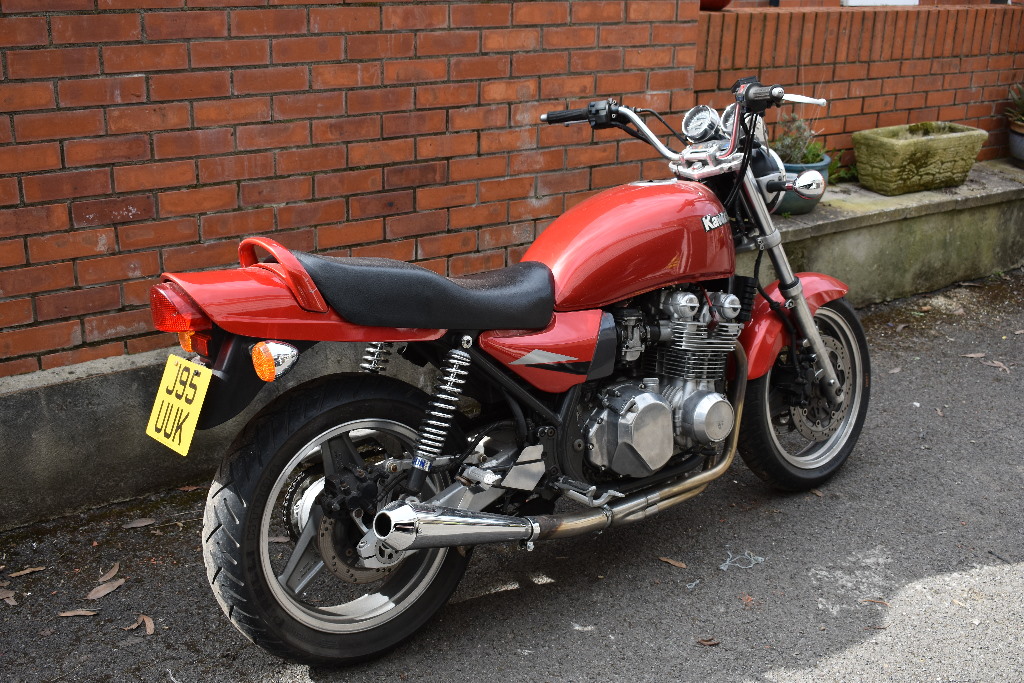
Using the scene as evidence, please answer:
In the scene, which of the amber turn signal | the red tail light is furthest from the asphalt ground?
the red tail light

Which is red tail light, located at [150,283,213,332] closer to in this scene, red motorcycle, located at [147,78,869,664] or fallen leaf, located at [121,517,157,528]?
red motorcycle, located at [147,78,869,664]

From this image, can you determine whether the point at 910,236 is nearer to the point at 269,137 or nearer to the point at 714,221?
the point at 714,221

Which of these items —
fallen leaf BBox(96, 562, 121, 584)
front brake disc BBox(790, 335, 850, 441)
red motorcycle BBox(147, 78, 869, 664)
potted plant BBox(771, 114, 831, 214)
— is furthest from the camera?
potted plant BBox(771, 114, 831, 214)

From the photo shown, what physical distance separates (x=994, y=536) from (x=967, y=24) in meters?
4.16

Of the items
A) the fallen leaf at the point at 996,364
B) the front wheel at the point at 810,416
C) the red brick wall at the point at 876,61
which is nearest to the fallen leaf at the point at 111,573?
the front wheel at the point at 810,416

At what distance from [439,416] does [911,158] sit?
4.30 m

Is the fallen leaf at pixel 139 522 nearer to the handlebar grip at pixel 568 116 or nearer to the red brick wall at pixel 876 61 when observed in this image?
the handlebar grip at pixel 568 116

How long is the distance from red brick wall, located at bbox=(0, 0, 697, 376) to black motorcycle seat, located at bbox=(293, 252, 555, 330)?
1.22 meters

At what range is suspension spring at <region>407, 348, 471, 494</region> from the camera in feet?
9.12

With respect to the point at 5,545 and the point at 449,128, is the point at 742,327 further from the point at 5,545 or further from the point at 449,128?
the point at 5,545

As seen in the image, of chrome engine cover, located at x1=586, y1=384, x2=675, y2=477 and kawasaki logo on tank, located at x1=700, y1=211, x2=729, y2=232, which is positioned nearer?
chrome engine cover, located at x1=586, y1=384, x2=675, y2=477

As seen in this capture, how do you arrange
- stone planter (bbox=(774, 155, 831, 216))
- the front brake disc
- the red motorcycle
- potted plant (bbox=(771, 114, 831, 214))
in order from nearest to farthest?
the red motorcycle
the front brake disc
stone planter (bbox=(774, 155, 831, 216))
potted plant (bbox=(771, 114, 831, 214))

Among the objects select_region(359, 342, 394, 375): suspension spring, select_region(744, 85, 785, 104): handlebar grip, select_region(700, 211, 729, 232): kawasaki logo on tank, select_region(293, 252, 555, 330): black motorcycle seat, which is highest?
select_region(744, 85, 785, 104): handlebar grip

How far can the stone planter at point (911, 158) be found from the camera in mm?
6062
